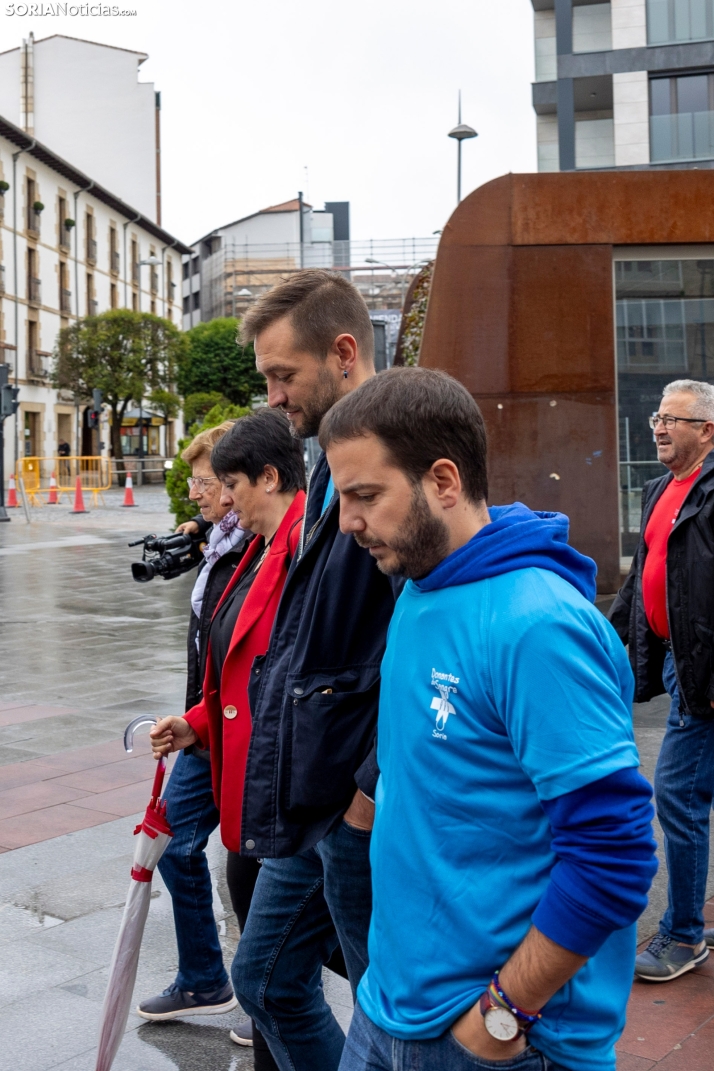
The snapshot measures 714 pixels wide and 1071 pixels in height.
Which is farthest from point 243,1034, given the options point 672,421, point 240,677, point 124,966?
point 672,421

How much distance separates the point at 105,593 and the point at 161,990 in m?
11.4

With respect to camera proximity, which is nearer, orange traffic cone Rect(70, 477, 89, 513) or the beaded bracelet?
the beaded bracelet

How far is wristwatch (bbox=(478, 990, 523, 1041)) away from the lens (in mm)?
1561

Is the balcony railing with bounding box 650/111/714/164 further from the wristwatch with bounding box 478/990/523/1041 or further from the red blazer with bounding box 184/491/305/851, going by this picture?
the wristwatch with bounding box 478/990/523/1041

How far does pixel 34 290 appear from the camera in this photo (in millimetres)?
51594

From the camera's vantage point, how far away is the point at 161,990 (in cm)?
376

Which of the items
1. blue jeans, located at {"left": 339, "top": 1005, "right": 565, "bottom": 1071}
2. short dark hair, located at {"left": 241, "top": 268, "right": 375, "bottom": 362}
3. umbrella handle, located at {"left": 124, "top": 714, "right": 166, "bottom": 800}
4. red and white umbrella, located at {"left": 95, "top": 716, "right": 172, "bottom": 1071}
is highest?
short dark hair, located at {"left": 241, "top": 268, "right": 375, "bottom": 362}

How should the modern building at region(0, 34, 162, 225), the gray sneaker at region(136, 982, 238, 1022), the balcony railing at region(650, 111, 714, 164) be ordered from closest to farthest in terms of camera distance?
the gray sneaker at region(136, 982, 238, 1022), the balcony railing at region(650, 111, 714, 164), the modern building at region(0, 34, 162, 225)

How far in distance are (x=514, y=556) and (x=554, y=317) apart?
10422 mm

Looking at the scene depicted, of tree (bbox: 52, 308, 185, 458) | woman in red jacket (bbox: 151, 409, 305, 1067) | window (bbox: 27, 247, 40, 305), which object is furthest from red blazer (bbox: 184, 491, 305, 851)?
window (bbox: 27, 247, 40, 305)

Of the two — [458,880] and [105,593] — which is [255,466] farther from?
[105,593]

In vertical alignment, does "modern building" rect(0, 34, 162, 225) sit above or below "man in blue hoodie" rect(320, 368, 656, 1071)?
above

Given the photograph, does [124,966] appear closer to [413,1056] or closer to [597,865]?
[413,1056]

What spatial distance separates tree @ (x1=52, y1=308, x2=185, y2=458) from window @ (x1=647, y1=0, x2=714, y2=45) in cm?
2182
